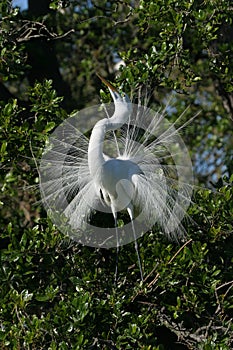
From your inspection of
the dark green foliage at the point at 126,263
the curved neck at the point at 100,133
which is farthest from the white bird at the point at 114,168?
the dark green foliage at the point at 126,263

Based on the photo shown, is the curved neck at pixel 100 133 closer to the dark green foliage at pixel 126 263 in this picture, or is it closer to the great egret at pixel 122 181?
the great egret at pixel 122 181

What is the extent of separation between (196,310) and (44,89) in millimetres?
1178

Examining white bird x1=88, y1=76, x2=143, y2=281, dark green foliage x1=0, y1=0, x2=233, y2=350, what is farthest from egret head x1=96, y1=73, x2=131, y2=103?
dark green foliage x1=0, y1=0, x2=233, y2=350

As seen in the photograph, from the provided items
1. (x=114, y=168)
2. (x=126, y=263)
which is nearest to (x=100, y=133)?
(x=114, y=168)

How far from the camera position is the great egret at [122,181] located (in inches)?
124

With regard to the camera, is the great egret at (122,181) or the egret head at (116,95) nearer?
the egret head at (116,95)

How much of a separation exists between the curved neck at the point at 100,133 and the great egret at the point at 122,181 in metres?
0.04

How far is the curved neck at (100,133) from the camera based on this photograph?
9.62 feet

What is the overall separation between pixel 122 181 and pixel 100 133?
0.28m

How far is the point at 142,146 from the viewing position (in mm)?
3258

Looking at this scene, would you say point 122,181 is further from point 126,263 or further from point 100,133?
point 126,263

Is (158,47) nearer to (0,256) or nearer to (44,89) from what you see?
(44,89)

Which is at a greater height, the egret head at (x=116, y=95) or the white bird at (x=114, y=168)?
the egret head at (x=116, y=95)

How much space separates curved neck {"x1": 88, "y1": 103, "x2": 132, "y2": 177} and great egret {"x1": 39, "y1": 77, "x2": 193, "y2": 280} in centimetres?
4
